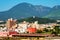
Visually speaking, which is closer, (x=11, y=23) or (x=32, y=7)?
(x=11, y=23)

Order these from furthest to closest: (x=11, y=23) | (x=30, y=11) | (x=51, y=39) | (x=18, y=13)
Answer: (x=30, y=11) < (x=18, y=13) < (x=11, y=23) < (x=51, y=39)

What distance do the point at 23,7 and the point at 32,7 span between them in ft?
17.8

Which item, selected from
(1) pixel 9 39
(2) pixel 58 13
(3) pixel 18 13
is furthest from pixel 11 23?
(3) pixel 18 13

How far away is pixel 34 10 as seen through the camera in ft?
494

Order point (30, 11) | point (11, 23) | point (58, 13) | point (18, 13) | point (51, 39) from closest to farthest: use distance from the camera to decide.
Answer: point (51, 39) < point (11, 23) < point (58, 13) < point (18, 13) < point (30, 11)

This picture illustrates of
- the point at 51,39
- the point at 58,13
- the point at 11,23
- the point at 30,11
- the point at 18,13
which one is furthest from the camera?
the point at 30,11

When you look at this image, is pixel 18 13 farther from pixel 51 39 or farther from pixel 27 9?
pixel 51 39

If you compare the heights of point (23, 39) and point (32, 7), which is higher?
point (32, 7)

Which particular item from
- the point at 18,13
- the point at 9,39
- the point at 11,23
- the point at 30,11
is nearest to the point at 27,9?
the point at 30,11

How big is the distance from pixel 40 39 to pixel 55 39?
0.49 metres

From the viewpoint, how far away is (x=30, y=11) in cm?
14875

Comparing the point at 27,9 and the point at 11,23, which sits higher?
the point at 27,9

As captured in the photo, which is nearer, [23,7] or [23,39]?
[23,39]

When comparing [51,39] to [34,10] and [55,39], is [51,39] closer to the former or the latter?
[55,39]
